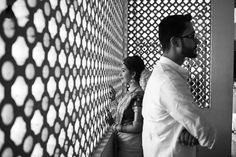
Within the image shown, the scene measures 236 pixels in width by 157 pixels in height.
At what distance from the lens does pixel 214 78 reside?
284 cm

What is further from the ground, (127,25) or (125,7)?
(125,7)

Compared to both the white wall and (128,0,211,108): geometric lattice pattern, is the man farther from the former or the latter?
the white wall

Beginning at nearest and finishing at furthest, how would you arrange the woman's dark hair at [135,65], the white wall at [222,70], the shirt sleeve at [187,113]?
the shirt sleeve at [187,113] → the woman's dark hair at [135,65] → the white wall at [222,70]

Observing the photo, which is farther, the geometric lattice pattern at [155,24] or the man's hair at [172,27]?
the geometric lattice pattern at [155,24]

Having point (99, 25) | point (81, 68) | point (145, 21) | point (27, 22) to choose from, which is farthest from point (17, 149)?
point (145, 21)

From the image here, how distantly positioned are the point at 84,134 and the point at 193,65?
2.17m

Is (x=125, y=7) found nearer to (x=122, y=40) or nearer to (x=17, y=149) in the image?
(x=122, y=40)

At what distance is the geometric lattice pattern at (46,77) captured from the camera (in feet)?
1.52

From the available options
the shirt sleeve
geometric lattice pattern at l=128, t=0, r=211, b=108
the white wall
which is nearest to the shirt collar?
the shirt sleeve

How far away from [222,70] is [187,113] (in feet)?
6.71

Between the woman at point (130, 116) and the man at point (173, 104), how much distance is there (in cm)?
26

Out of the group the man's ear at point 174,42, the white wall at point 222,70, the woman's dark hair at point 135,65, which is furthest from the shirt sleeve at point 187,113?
the white wall at point 222,70

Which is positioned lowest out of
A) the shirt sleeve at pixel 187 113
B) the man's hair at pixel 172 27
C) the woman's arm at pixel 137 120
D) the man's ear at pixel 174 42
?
the woman's arm at pixel 137 120

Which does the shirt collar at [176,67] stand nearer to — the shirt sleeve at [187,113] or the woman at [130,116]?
the shirt sleeve at [187,113]
